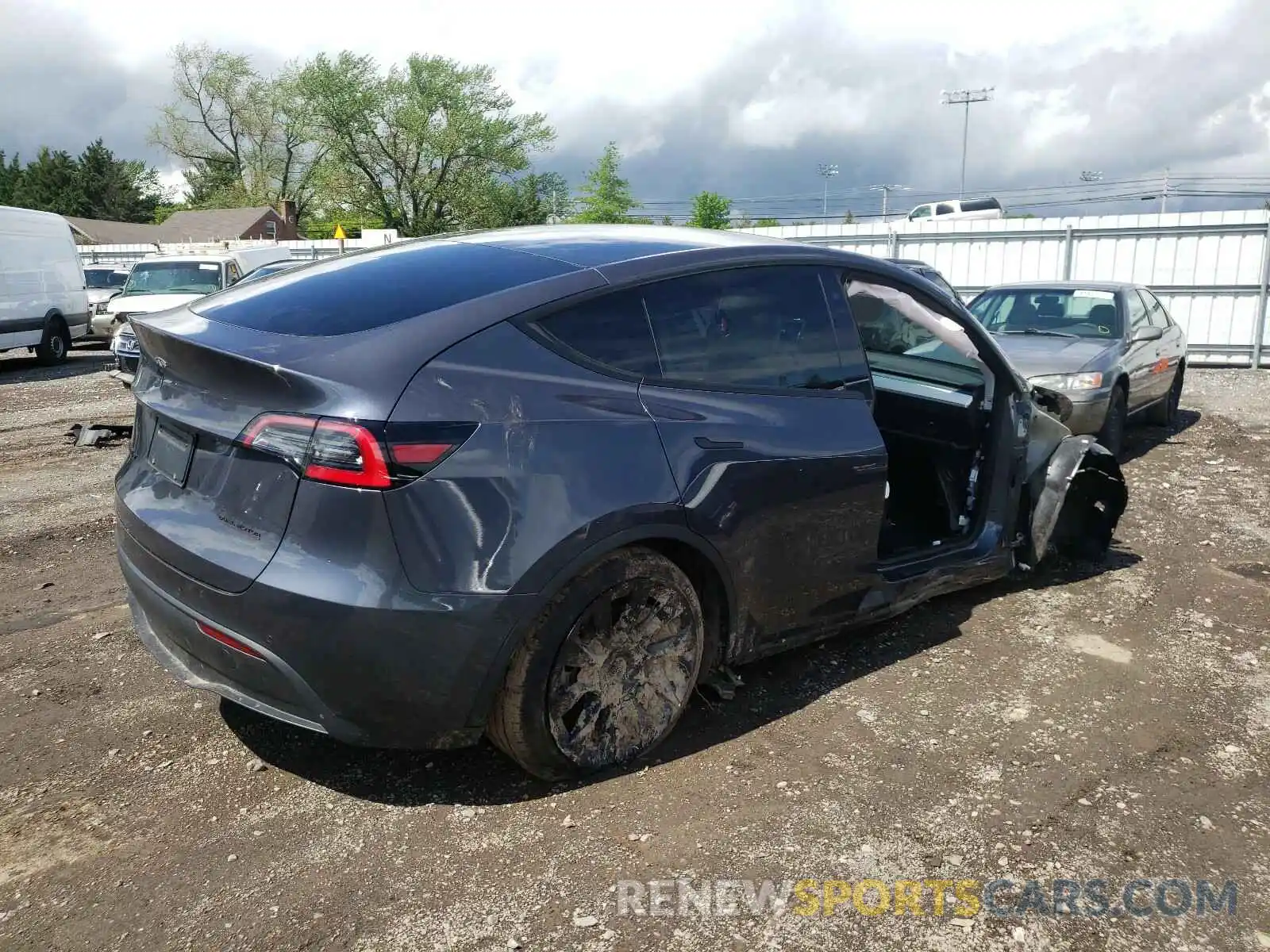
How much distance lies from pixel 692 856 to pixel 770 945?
15.5 inches

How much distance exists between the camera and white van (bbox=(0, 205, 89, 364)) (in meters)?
15.0

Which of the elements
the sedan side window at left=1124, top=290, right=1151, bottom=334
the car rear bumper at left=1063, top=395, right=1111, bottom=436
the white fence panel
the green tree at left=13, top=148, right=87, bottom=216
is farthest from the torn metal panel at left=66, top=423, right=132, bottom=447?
the green tree at left=13, top=148, right=87, bottom=216

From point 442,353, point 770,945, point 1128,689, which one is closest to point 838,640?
Answer: point 1128,689

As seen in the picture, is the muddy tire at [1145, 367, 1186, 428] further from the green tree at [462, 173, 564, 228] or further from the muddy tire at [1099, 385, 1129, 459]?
the green tree at [462, 173, 564, 228]

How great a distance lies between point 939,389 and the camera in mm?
4723

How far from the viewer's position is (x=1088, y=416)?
775 centimetres

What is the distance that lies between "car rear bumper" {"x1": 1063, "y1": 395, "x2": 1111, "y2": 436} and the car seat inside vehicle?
332 cm

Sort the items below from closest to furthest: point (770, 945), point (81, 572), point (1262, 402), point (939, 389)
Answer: point (770, 945)
point (939, 389)
point (81, 572)
point (1262, 402)

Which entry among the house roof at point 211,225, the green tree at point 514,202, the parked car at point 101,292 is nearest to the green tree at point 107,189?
the house roof at point 211,225

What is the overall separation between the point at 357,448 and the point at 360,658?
1.88ft

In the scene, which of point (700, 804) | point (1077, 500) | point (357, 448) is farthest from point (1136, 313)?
point (357, 448)

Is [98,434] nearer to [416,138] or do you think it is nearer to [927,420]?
[927,420]

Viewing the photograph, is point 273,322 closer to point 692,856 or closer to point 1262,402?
point 692,856

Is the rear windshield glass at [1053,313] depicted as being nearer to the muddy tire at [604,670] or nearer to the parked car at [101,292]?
the muddy tire at [604,670]
